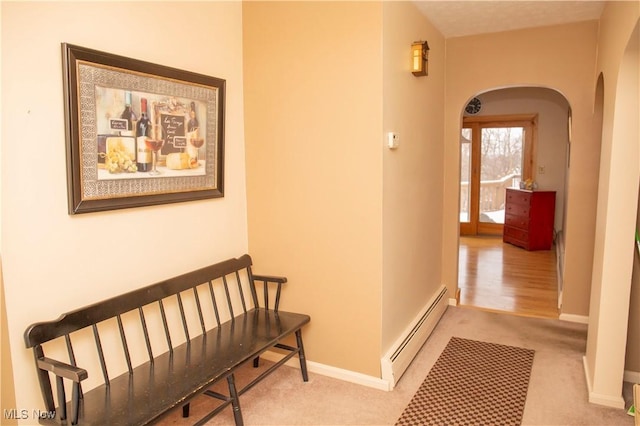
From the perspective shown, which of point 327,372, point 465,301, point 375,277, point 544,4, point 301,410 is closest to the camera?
point 301,410

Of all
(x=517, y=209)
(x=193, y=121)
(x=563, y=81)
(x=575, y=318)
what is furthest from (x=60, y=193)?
(x=517, y=209)

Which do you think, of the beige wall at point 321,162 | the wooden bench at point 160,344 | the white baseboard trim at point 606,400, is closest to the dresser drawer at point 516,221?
the white baseboard trim at point 606,400

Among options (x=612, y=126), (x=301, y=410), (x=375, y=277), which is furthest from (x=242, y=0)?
(x=301, y=410)

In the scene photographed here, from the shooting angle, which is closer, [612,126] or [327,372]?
[612,126]

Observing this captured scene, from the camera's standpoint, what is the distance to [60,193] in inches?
79.4

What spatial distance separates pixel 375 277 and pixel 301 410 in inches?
35.3

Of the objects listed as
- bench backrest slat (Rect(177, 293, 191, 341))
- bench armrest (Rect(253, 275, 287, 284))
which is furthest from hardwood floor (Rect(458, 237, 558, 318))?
bench backrest slat (Rect(177, 293, 191, 341))

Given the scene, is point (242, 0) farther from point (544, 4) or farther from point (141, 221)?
point (544, 4)

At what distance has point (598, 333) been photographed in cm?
262

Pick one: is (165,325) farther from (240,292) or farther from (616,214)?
(616,214)

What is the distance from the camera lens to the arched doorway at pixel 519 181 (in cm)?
545

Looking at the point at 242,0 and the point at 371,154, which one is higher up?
the point at 242,0

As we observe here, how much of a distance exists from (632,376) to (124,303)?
314 centimetres

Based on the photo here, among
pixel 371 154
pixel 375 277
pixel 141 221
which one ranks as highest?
pixel 371 154
